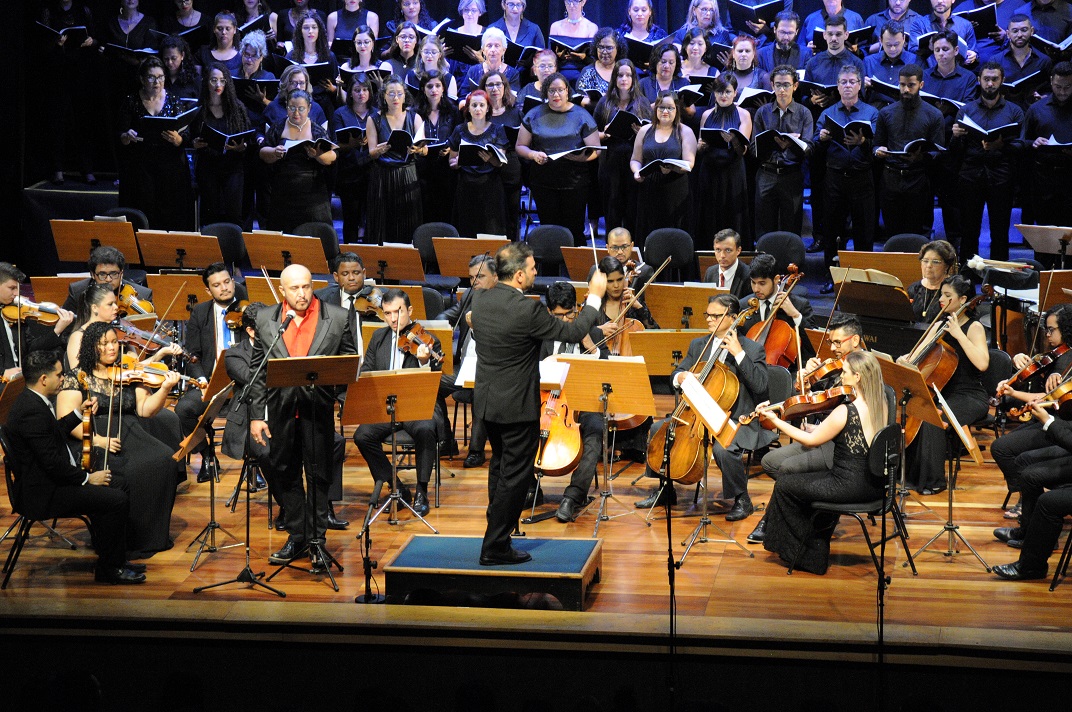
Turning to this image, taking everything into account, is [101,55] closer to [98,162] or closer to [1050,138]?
[98,162]

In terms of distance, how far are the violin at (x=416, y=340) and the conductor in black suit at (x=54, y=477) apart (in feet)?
5.28

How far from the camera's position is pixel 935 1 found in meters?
9.44

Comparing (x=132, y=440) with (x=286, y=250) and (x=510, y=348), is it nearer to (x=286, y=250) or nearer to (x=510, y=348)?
(x=510, y=348)

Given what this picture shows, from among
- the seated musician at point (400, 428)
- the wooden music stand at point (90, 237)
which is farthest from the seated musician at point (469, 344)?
the wooden music stand at point (90, 237)

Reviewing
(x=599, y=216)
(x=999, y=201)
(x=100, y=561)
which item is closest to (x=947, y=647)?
(x=100, y=561)

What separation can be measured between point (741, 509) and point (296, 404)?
7.42 ft

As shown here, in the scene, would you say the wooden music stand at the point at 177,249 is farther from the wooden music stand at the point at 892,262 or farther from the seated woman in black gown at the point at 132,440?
the wooden music stand at the point at 892,262

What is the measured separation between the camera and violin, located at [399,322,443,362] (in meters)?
6.05

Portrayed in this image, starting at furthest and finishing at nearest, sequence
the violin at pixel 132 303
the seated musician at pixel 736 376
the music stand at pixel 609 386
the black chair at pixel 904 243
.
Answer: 1. the black chair at pixel 904 243
2. the violin at pixel 132 303
3. the seated musician at pixel 736 376
4. the music stand at pixel 609 386

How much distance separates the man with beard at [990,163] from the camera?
862 centimetres

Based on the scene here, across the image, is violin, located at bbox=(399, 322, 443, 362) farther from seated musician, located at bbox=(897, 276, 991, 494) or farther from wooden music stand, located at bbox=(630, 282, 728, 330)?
seated musician, located at bbox=(897, 276, 991, 494)

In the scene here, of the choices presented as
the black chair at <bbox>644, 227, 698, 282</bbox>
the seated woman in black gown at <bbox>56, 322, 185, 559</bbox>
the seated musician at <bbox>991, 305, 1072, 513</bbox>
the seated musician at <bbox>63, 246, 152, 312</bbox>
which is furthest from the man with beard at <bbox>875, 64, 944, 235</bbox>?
the seated woman in black gown at <bbox>56, 322, 185, 559</bbox>

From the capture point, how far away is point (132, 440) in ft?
18.0

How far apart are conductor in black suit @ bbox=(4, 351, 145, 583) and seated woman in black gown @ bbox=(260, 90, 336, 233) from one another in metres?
4.27
